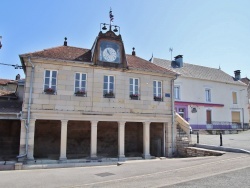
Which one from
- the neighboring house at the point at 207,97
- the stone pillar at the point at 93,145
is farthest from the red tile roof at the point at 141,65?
the neighboring house at the point at 207,97

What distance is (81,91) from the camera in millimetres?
12664

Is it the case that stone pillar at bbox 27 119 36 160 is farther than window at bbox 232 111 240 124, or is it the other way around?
window at bbox 232 111 240 124

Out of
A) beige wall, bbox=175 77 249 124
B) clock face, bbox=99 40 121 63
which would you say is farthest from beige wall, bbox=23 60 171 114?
beige wall, bbox=175 77 249 124

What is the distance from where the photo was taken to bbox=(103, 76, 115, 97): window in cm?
1333

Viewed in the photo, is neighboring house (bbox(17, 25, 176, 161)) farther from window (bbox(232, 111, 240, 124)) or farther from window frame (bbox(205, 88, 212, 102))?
window (bbox(232, 111, 240, 124))

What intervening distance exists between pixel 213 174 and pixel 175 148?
748 cm

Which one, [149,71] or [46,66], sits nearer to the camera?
[46,66]

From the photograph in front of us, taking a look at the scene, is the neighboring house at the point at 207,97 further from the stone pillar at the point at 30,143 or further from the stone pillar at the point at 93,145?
the stone pillar at the point at 30,143

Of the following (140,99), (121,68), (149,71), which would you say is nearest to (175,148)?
(140,99)

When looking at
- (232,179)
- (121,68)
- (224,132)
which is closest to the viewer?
(232,179)

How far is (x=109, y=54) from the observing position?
1348 cm

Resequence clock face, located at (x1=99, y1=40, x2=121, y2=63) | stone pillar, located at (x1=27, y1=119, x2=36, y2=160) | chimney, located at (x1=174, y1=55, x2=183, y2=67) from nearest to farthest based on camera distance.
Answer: stone pillar, located at (x1=27, y1=119, x2=36, y2=160) < clock face, located at (x1=99, y1=40, x2=121, y2=63) < chimney, located at (x1=174, y1=55, x2=183, y2=67)

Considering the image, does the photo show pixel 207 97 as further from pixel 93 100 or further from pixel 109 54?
pixel 93 100

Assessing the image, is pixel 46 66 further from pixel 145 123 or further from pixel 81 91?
pixel 145 123
